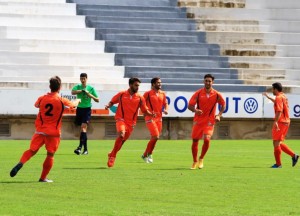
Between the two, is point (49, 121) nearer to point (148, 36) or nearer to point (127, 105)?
point (127, 105)

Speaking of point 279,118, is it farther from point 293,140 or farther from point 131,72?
point 131,72

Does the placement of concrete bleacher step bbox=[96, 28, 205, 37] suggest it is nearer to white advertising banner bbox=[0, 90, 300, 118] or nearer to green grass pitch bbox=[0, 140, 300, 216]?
white advertising banner bbox=[0, 90, 300, 118]

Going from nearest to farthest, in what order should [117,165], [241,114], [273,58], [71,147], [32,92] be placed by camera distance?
1. [117,165]
2. [71,147]
3. [32,92]
4. [241,114]
5. [273,58]

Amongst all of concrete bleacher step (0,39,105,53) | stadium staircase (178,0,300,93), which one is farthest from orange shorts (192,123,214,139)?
stadium staircase (178,0,300,93)

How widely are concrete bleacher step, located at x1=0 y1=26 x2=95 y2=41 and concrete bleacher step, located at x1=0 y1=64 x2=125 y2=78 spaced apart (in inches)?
81.7

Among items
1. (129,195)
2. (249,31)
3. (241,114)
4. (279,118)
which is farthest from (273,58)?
(129,195)

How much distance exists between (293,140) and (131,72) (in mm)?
7414

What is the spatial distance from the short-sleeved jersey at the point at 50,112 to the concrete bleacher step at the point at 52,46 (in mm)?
24716

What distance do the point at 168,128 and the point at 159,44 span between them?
6.31 meters

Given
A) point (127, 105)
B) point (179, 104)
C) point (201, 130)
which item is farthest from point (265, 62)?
point (201, 130)

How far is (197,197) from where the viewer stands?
567 inches

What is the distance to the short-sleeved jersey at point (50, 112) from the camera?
55.3ft

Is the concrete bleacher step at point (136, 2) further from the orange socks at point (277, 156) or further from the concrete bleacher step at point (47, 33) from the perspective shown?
the orange socks at point (277, 156)

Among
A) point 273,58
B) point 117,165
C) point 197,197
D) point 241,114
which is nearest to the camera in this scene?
point 197,197
